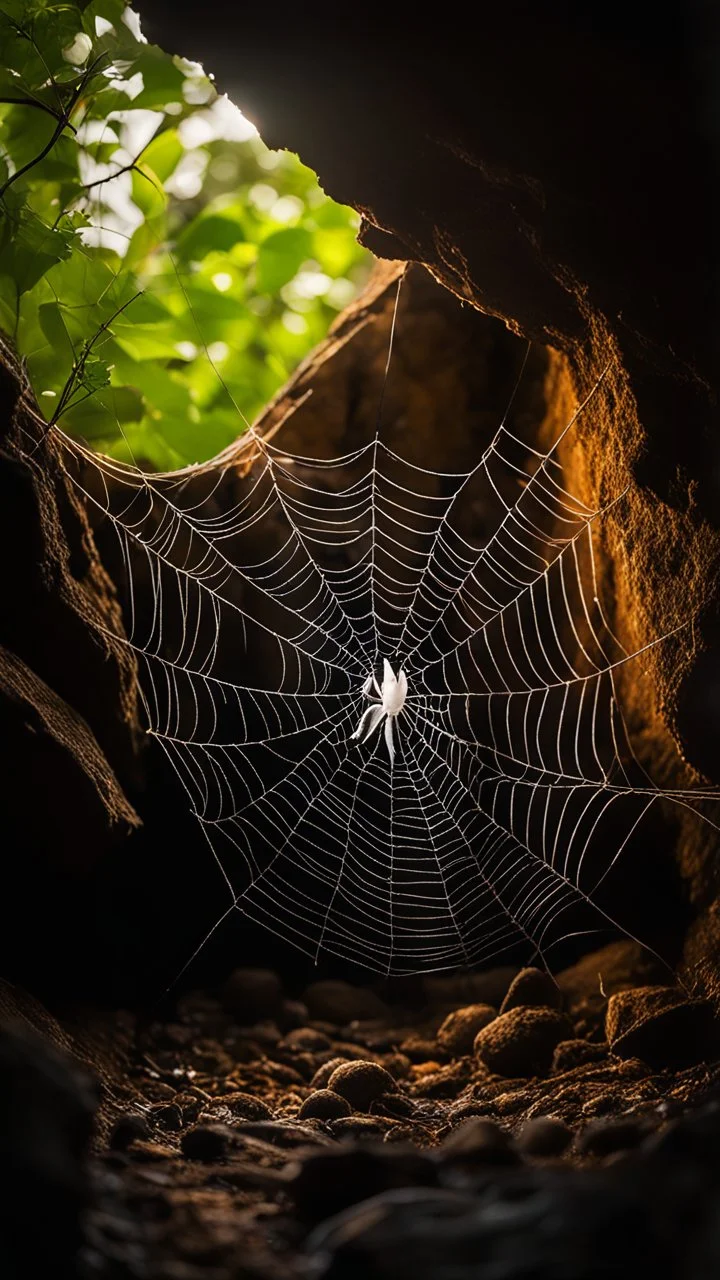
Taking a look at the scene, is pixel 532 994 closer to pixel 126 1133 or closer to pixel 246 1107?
pixel 246 1107

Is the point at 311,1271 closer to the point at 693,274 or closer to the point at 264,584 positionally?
the point at 693,274

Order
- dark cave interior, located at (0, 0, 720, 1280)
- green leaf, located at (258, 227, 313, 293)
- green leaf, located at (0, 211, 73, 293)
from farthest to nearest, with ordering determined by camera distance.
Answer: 1. green leaf, located at (258, 227, 313, 293)
2. green leaf, located at (0, 211, 73, 293)
3. dark cave interior, located at (0, 0, 720, 1280)

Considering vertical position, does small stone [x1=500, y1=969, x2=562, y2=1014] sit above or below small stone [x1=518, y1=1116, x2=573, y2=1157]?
above

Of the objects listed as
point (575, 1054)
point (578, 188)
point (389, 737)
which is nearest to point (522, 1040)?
point (575, 1054)

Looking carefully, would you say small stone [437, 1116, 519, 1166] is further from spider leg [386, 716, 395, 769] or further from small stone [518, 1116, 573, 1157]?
spider leg [386, 716, 395, 769]

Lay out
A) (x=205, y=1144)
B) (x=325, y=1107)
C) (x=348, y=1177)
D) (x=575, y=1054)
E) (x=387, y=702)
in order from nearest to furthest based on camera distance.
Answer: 1. (x=348, y=1177)
2. (x=205, y=1144)
3. (x=325, y=1107)
4. (x=575, y=1054)
5. (x=387, y=702)

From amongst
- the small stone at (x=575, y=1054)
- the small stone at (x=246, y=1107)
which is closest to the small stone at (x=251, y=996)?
the small stone at (x=246, y=1107)

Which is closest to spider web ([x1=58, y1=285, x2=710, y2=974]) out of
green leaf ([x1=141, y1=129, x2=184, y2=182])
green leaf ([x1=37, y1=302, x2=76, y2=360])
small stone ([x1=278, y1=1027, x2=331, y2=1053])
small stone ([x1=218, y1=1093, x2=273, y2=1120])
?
small stone ([x1=278, y1=1027, x2=331, y2=1053])

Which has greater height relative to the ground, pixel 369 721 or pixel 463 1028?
pixel 369 721
